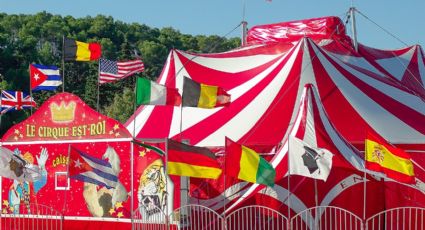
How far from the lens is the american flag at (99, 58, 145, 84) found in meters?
18.9

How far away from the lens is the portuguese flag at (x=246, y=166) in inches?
369

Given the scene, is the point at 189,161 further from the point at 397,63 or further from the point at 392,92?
the point at 397,63

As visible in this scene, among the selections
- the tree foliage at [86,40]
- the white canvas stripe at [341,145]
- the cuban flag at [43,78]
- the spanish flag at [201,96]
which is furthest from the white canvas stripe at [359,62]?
the tree foliage at [86,40]

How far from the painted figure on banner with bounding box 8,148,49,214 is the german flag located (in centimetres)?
342

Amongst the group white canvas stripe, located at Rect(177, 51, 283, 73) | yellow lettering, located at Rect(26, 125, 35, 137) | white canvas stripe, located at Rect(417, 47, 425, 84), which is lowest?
yellow lettering, located at Rect(26, 125, 35, 137)

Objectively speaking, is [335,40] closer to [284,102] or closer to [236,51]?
[236,51]

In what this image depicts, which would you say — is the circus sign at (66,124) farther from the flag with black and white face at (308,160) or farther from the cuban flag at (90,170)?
the flag with black and white face at (308,160)

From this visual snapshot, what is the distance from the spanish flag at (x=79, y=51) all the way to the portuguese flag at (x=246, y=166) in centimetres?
829

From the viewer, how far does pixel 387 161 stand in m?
9.02

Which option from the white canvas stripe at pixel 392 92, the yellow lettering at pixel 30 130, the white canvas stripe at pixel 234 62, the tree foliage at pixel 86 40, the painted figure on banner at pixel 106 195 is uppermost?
the tree foliage at pixel 86 40

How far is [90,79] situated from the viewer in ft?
137

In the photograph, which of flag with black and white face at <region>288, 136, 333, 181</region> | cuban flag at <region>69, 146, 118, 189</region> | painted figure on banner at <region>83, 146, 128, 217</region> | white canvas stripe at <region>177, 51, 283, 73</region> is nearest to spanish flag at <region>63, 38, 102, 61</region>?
white canvas stripe at <region>177, 51, 283, 73</region>

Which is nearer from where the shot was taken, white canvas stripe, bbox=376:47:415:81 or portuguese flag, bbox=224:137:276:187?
portuguese flag, bbox=224:137:276:187

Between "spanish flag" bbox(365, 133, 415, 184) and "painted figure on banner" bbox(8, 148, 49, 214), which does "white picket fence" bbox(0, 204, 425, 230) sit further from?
"painted figure on banner" bbox(8, 148, 49, 214)
